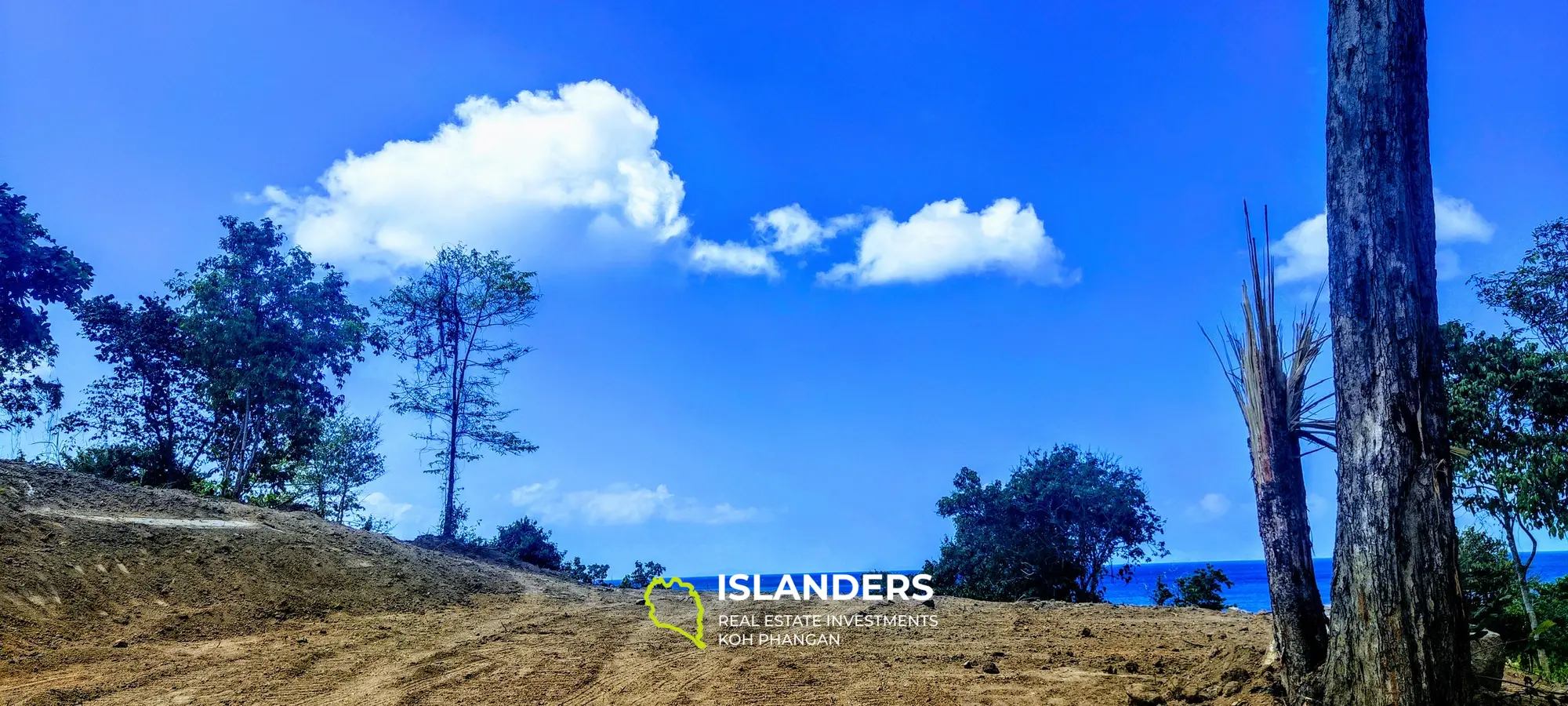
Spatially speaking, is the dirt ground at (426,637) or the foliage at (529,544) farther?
the foliage at (529,544)

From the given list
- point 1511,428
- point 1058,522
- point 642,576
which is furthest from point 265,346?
point 1511,428

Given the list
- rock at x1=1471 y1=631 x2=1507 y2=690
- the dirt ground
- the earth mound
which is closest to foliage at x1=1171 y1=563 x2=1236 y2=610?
the dirt ground

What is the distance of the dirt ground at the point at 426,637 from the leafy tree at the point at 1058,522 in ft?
18.7

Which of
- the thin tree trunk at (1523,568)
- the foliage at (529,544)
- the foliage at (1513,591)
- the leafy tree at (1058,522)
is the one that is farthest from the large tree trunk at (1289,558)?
the foliage at (529,544)

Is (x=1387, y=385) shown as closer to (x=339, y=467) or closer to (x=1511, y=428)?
(x=1511, y=428)

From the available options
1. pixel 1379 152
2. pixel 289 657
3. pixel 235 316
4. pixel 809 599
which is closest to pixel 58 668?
pixel 289 657

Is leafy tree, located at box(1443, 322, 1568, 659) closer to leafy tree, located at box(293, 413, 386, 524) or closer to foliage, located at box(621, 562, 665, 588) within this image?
foliage, located at box(621, 562, 665, 588)

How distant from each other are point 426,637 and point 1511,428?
53.6ft

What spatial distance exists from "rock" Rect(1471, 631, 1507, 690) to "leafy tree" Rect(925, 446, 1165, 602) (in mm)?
11600

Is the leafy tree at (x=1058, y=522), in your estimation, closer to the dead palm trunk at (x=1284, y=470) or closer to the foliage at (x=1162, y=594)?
the foliage at (x=1162, y=594)

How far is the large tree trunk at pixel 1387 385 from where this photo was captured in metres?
4.30

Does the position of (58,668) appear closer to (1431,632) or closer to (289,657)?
(289,657)

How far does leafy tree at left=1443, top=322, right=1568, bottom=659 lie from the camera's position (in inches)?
504

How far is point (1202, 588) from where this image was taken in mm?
13125
